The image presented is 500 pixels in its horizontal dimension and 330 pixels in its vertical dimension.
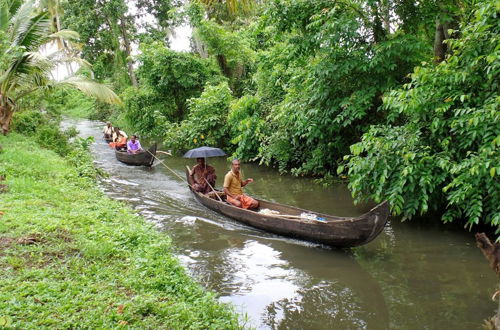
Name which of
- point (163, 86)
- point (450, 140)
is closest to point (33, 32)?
point (163, 86)

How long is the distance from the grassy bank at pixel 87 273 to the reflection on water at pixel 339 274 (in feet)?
2.80

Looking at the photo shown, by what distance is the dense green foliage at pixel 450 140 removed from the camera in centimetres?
573

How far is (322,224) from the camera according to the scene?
258 inches

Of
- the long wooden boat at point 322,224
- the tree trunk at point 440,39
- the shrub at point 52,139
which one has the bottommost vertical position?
the long wooden boat at point 322,224

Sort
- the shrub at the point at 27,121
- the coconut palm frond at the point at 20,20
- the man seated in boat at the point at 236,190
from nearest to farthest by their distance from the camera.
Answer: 1. the man seated in boat at the point at 236,190
2. the coconut palm frond at the point at 20,20
3. the shrub at the point at 27,121

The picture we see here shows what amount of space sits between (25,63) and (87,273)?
921 cm

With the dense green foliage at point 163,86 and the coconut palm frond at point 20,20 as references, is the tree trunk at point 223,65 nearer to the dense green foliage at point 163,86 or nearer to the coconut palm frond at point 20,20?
the dense green foliage at point 163,86

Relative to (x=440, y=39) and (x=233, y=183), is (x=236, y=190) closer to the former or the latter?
(x=233, y=183)

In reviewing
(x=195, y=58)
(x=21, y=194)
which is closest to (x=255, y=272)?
(x=21, y=194)

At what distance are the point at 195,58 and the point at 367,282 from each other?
1573 centimetres

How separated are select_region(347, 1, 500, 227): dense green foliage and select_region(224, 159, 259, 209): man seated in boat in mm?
2410

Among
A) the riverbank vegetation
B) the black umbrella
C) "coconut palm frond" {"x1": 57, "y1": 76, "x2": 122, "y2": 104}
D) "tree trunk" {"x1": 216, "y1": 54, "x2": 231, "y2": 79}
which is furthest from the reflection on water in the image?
"tree trunk" {"x1": 216, "y1": 54, "x2": 231, "y2": 79}

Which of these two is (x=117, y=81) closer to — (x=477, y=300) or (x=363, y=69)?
(x=363, y=69)

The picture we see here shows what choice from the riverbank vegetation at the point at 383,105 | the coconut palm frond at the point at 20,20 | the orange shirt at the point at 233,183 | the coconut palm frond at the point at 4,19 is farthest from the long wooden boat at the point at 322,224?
the coconut palm frond at the point at 4,19
